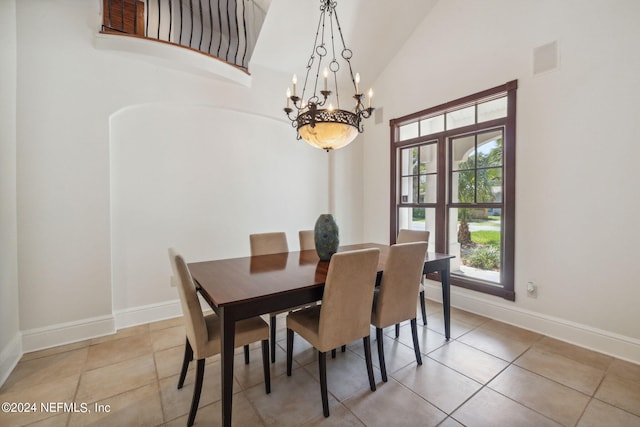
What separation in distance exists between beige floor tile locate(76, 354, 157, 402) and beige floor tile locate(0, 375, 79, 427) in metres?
0.07

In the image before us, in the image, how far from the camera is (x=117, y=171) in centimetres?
278

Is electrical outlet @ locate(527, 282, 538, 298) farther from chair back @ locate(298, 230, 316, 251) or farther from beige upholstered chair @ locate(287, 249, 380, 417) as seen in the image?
chair back @ locate(298, 230, 316, 251)

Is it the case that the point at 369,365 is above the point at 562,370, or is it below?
above

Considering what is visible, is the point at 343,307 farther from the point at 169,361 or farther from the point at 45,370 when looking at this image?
the point at 45,370

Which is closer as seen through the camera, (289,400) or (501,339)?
(289,400)

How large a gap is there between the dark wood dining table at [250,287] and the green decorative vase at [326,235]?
0.39 feet

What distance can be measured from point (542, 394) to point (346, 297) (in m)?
1.48

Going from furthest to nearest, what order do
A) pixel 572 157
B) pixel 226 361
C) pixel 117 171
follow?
1. pixel 117 171
2. pixel 572 157
3. pixel 226 361

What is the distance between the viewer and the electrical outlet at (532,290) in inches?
106

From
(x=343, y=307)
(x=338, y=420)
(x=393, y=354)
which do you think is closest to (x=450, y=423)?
(x=338, y=420)

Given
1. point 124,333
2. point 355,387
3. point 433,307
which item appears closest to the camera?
point 355,387

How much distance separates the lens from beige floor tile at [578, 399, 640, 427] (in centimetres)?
155

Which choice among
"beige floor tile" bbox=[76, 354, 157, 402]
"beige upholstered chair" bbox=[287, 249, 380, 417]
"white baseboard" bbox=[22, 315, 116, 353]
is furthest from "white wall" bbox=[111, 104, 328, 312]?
"beige upholstered chair" bbox=[287, 249, 380, 417]

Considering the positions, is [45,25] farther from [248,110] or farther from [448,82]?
[448,82]
